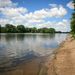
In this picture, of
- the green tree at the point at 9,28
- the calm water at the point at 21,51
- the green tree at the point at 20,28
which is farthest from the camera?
the green tree at the point at 20,28

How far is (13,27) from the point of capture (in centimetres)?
17812

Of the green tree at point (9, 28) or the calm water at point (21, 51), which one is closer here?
the calm water at point (21, 51)

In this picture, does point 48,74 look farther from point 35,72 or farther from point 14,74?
point 14,74

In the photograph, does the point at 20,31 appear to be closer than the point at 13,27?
No

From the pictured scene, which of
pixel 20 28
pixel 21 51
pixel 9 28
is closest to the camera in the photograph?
pixel 21 51

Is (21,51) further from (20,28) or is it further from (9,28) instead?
(20,28)

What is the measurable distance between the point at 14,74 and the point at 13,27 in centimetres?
16589

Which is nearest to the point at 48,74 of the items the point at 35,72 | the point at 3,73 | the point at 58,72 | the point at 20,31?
the point at 58,72

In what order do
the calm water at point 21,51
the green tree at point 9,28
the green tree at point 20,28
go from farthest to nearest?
the green tree at point 20,28 → the green tree at point 9,28 → the calm water at point 21,51

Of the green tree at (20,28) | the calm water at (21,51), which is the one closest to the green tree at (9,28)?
the green tree at (20,28)

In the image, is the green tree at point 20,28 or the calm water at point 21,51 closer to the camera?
the calm water at point 21,51

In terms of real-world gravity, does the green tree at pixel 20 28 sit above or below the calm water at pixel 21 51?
above

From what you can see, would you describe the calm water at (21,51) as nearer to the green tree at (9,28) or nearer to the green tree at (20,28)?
the green tree at (9,28)

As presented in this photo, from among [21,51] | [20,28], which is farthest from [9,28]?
[21,51]
